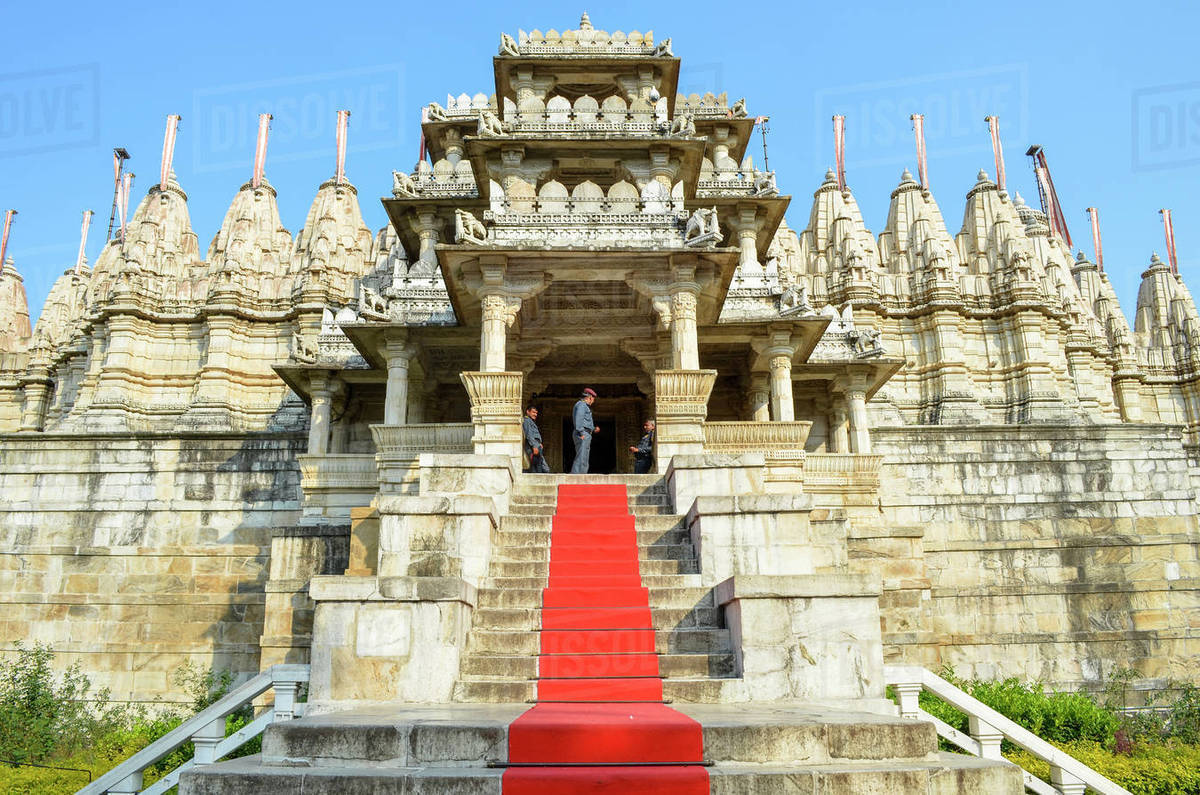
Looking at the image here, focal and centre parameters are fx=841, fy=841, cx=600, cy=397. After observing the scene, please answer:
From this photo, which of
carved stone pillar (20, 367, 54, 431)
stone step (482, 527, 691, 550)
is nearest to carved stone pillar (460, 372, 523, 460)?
stone step (482, 527, 691, 550)

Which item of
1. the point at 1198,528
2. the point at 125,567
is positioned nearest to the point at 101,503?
the point at 125,567

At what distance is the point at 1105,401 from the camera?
4188 cm

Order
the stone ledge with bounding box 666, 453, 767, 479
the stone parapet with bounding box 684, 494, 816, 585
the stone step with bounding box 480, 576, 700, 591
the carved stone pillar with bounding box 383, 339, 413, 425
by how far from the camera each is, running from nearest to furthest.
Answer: the stone step with bounding box 480, 576, 700, 591 < the stone parapet with bounding box 684, 494, 816, 585 < the stone ledge with bounding box 666, 453, 767, 479 < the carved stone pillar with bounding box 383, 339, 413, 425

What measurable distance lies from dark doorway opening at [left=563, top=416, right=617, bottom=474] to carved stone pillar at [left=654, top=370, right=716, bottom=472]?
906 cm

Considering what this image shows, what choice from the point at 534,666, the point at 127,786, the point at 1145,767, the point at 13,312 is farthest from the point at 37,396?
the point at 1145,767

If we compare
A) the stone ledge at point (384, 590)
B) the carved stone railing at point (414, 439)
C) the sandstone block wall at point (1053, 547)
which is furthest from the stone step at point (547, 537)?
the carved stone railing at point (414, 439)

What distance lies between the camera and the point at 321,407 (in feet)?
75.7

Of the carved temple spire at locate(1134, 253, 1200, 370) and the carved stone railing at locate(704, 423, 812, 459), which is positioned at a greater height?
the carved temple spire at locate(1134, 253, 1200, 370)

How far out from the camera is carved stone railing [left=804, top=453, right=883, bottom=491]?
1894 centimetres

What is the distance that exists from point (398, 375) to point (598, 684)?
14.1m

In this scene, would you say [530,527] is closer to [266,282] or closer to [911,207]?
[266,282]

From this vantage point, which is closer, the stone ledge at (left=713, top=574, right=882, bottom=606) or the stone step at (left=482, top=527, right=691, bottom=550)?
the stone ledge at (left=713, top=574, right=882, bottom=606)

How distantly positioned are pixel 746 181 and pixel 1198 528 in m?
15.1

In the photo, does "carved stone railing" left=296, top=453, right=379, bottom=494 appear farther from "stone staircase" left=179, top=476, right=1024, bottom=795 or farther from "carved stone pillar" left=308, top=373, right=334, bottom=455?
"stone staircase" left=179, top=476, right=1024, bottom=795
